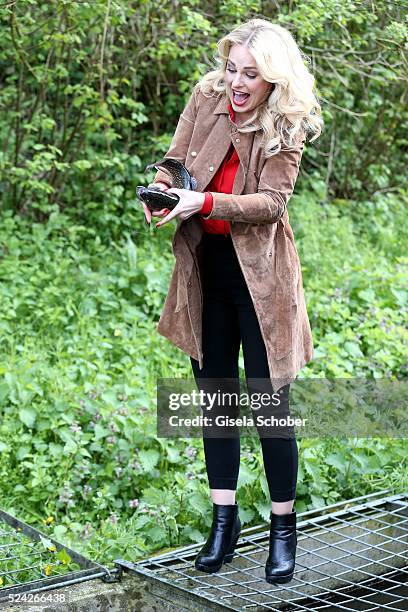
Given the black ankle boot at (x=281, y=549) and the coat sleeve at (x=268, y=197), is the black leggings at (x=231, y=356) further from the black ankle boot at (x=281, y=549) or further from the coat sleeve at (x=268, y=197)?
the coat sleeve at (x=268, y=197)

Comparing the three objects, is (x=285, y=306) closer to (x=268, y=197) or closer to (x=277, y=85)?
(x=268, y=197)

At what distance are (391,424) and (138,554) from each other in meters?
1.59

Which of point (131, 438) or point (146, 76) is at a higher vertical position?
point (146, 76)

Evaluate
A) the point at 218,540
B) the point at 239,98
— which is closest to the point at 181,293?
the point at 239,98

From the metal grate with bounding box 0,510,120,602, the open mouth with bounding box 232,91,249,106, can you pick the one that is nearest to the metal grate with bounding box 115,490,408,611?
the metal grate with bounding box 0,510,120,602

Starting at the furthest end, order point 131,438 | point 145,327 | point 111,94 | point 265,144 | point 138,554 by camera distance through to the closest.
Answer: point 111,94, point 145,327, point 131,438, point 138,554, point 265,144

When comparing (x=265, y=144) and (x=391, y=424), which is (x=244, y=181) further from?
(x=391, y=424)

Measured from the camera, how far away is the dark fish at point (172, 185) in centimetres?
323

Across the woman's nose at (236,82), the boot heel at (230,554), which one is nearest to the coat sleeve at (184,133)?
the woman's nose at (236,82)

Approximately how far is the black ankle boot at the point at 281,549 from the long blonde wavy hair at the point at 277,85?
1284 mm

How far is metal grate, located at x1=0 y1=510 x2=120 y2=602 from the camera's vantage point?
3611mm

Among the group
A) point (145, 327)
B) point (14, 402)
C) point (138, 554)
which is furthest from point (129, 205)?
point (138, 554)

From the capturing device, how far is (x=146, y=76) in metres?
8.12

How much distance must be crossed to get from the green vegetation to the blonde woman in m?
0.81
